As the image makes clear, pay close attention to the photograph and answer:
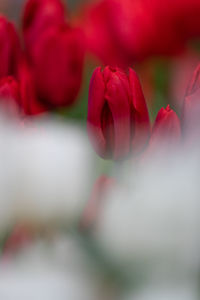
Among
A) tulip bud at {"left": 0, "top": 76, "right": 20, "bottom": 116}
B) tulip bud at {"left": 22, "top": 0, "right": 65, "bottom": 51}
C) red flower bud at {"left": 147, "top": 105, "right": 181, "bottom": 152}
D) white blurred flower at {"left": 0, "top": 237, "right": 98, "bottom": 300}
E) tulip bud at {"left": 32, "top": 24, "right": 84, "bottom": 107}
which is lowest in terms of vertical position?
white blurred flower at {"left": 0, "top": 237, "right": 98, "bottom": 300}

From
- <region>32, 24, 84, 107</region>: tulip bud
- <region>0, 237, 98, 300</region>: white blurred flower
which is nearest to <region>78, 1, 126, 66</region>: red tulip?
<region>32, 24, 84, 107</region>: tulip bud

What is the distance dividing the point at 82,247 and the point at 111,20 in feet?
0.53

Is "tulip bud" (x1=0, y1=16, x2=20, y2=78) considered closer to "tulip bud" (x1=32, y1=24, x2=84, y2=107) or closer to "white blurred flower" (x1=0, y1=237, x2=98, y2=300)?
"tulip bud" (x1=32, y1=24, x2=84, y2=107)

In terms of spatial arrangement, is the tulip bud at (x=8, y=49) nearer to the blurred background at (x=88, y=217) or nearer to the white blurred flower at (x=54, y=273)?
the blurred background at (x=88, y=217)

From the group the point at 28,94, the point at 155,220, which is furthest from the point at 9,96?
the point at 155,220

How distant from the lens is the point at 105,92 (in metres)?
0.25

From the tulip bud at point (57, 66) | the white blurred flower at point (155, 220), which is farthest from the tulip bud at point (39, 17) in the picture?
the white blurred flower at point (155, 220)

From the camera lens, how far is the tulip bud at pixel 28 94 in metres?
0.28

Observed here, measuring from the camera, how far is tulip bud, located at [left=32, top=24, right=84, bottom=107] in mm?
282

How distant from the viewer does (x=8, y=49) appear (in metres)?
0.28

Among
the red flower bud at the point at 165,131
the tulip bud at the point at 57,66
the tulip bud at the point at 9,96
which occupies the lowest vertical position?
the red flower bud at the point at 165,131

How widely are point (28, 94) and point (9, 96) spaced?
0.7 inches

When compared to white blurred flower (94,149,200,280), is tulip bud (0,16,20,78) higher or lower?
higher

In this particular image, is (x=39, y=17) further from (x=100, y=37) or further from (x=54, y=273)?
(x=54, y=273)
